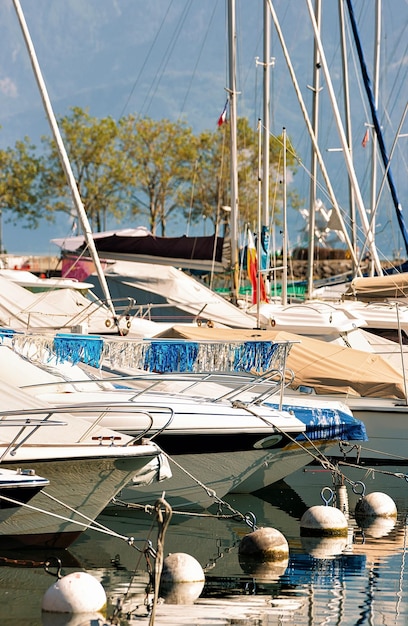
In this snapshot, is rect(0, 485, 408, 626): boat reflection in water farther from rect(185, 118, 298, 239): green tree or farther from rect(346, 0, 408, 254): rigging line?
rect(185, 118, 298, 239): green tree

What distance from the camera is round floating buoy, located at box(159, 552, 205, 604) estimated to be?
1013cm

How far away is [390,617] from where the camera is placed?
9.59m

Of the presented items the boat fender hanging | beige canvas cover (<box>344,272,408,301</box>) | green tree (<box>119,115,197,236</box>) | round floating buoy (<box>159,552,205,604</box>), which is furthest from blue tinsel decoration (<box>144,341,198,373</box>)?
green tree (<box>119,115,197,236</box>)

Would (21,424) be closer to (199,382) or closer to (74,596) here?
(74,596)

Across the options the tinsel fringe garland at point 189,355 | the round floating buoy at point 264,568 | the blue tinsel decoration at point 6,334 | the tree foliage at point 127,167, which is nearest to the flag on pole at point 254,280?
A: the tinsel fringe garland at point 189,355

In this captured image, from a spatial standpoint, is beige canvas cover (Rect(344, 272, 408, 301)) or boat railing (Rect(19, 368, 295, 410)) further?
beige canvas cover (Rect(344, 272, 408, 301))

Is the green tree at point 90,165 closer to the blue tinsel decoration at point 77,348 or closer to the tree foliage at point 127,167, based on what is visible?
the tree foliage at point 127,167

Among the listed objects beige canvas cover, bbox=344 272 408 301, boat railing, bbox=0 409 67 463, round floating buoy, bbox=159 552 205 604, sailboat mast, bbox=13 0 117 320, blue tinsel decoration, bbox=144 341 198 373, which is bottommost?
round floating buoy, bbox=159 552 205 604

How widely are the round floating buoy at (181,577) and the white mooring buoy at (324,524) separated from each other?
258 cm

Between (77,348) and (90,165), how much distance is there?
54.3 metres

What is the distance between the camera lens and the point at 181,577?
10.3 meters

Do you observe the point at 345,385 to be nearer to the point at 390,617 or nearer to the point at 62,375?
the point at 62,375

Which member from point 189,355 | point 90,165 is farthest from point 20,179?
point 189,355

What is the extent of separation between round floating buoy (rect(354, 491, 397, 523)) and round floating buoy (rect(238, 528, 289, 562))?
2.35 metres
